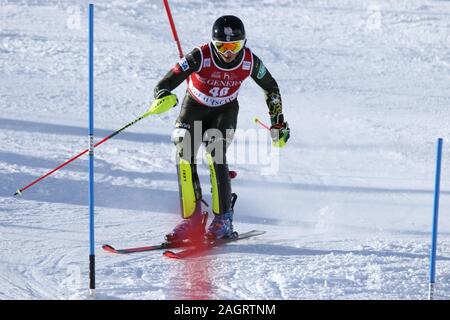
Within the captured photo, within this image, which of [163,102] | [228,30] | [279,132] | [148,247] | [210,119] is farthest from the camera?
[279,132]

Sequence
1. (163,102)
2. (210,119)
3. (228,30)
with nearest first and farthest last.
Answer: (163,102), (228,30), (210,119)

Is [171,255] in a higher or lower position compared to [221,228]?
lower

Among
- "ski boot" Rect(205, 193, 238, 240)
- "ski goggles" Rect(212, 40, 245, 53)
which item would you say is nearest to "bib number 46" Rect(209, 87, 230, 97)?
"ski goggles" Rect(212, 40, 245, 53)

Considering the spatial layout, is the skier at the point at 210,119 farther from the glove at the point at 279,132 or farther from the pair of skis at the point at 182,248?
the glove at the point at 279,132

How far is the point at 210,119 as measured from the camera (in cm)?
706

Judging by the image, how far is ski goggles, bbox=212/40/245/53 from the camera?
6.59 meters

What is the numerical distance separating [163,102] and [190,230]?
1.20 meters

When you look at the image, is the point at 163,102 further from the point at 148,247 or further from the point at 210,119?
the point at 148,247

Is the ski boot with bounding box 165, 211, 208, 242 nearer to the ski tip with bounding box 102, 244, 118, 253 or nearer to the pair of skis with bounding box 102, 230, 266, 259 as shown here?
the pair of skis with bounding box 102, 230, 266, 259

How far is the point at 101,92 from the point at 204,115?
5422 mm

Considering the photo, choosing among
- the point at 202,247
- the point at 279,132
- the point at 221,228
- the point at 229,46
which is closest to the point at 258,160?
the point at 279,132

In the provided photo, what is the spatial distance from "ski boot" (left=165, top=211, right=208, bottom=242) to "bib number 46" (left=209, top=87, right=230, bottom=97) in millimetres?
1025

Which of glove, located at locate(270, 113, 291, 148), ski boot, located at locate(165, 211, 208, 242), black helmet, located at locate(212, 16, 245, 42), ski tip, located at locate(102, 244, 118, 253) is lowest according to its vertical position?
ski tip, located at locate(102, 244, 118, 253)
